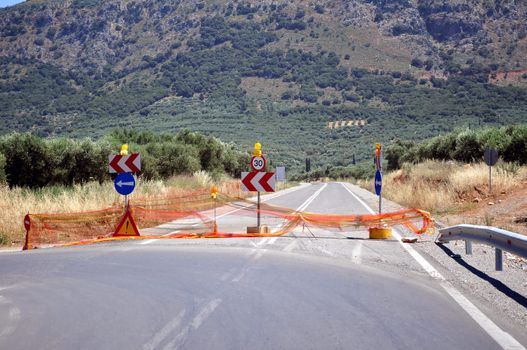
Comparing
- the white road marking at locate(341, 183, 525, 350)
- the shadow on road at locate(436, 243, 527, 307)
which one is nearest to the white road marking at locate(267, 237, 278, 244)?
the white road marking at locate(341, 183, 525, 350)

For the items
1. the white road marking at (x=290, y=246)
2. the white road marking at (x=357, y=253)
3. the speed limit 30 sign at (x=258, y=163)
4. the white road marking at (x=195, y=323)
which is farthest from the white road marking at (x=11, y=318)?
the speed limit 30 sign at (x=258, y=163)

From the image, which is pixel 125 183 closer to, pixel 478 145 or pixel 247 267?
pixel 247 267

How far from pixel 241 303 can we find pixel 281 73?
14624cm

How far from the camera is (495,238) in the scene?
10.5m

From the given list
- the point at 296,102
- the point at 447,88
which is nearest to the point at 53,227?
the point at 296,102

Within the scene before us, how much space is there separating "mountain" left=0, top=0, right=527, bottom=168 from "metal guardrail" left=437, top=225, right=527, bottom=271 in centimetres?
8785

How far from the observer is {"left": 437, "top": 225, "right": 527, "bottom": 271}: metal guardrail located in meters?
9.30

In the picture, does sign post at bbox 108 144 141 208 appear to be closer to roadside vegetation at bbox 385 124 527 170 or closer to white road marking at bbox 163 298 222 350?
white road marking at bbox 163 298 222 350

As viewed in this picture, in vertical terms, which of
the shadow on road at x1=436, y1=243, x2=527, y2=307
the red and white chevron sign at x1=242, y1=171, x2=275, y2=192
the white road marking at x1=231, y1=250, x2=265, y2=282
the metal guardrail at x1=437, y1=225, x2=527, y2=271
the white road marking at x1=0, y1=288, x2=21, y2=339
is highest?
the red and white chevron sign at x1=242, y1=171, x2=275, y2=192

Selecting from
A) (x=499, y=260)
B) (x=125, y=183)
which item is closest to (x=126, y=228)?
(x=125, y=183)

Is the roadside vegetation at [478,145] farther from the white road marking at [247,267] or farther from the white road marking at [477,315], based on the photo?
the white road marking at [477,315]

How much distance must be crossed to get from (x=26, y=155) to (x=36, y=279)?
17582mm

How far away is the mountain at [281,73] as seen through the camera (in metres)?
115

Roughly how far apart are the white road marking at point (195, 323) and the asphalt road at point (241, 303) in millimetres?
12
